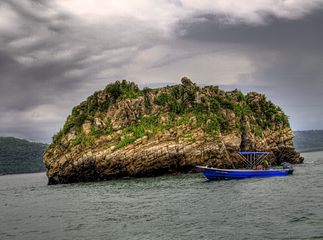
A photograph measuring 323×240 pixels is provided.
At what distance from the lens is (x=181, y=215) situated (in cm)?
3681

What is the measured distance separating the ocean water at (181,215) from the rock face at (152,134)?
23.9 metres

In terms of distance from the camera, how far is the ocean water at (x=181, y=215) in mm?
29516

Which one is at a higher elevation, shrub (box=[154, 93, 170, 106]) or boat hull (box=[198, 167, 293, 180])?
shrub (box=[154, 93, 170, 106])

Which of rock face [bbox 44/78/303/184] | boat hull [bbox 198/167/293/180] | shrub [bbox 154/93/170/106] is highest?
shrub [bbox 154/93/170/106]

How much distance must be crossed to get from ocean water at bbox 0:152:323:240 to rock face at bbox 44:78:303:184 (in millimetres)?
23858

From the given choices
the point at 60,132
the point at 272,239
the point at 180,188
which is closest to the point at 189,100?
the point at 60,132

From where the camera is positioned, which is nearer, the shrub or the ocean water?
the ocean water

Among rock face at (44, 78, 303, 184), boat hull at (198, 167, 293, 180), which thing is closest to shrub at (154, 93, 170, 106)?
rock face at (44, 78, 303, 184)

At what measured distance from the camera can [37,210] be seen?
49219mm

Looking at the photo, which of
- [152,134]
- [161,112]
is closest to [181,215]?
[152,134]

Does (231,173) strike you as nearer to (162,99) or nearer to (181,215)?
(181,215)

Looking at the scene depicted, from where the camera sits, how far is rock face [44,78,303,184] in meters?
81.0

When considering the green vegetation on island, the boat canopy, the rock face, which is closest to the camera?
the boat canopy

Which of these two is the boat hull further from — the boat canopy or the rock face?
the rock face
